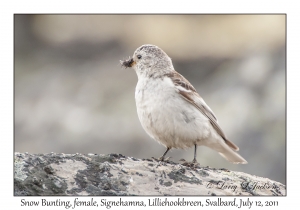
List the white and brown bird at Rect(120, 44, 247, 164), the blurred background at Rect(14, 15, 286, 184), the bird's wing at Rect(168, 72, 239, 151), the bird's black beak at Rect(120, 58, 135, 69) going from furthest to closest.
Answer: the blurred background at Rect(14, 15, 286, 184) < the bird's black beak at Rect(120, 58, 135, 69) < the bird's wing at Rect(168, 72, 239, 151) < the white and brown bird at Rect(120, 44, 247, 164)

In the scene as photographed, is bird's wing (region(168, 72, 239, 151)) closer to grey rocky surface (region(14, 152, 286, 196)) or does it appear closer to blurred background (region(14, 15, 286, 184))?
grey rocky surface (region(14, 152, 286, 196))

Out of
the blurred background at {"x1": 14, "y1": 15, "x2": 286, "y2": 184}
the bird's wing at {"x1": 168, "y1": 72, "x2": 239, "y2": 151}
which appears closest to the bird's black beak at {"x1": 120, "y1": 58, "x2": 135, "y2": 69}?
the bird's wing at {"x1": 168, "y1": 72, "x2": 239, "y2": 151}

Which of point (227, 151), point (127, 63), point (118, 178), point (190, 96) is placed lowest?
point (118, 178)

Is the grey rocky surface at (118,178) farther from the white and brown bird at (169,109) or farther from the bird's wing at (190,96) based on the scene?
the bird's wing at (190,96)

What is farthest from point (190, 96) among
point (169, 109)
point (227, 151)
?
point (227, 151)

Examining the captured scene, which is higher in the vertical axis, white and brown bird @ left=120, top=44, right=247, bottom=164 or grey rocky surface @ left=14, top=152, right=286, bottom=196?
white and brown bird @ left=120, top=44, right=247, bottom=164

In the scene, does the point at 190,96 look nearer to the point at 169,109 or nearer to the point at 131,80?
the point at 169,109

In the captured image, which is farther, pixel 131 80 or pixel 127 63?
pixel 131 80
